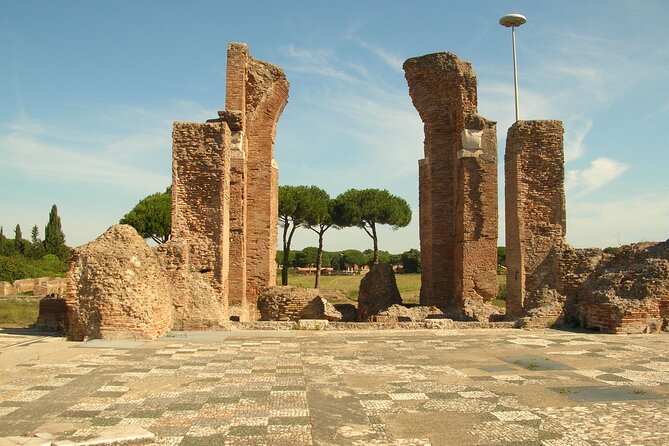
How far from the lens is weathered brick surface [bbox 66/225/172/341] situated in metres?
8.88

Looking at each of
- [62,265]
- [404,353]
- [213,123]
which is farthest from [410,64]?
[62,265]

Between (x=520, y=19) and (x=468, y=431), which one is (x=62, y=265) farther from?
(x=468, y=431)

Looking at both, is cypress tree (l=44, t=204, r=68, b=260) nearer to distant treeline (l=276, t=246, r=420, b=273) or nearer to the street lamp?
distant treeline (l=276, t=246, r=420, b=273)

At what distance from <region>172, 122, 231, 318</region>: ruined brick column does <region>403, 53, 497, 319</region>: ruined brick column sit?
20.4 ft

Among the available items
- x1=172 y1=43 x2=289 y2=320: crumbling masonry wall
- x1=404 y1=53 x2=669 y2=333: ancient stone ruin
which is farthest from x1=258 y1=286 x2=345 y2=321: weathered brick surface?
x1=404 y1=53 x2=669 y2=333: ancient stone ruin

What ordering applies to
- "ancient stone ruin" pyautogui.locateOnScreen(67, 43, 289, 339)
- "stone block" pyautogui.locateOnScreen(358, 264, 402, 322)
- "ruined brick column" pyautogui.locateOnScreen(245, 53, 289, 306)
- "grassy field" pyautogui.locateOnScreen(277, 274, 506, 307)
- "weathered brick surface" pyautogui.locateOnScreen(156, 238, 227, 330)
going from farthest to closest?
"grassy field" pyautogui.locateOnScreen(277, 274, 506, 307), "stone block" pyautogui.locateOnScreen(358, 264, 402, 322), "ruined brick column" pyautogui.locateOnScreen(245, 53, 289, 306), "weathered brick surface" pyautogui.locateOnScreen(156, 238, 227, 330), "ancient stone ruin" pyautogui.locateOnScreen(67, 43, 289, 339)

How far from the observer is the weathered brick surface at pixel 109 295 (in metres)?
8.88

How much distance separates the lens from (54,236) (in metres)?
57.8

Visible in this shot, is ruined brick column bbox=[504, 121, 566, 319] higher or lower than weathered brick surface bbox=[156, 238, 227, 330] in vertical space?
higher

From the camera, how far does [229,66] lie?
1372cm

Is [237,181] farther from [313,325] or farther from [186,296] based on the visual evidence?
[313,325]

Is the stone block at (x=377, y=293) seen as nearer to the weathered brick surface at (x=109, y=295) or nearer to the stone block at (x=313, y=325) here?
the stone block at (x=313, y=325)

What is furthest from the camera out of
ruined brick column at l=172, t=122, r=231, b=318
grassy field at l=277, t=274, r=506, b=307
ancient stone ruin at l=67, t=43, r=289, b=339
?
grassy field at l=277, t=274, r=506, b=307

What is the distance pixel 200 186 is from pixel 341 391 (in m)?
7.61
